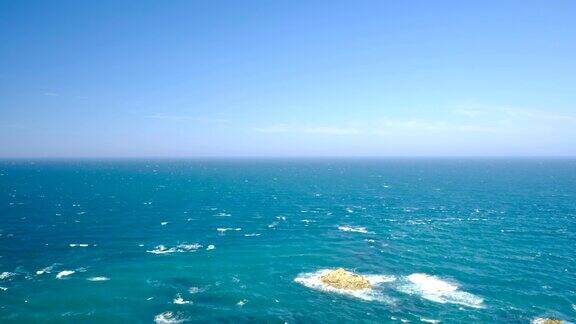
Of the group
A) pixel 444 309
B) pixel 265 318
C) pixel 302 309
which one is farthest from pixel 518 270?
pixel 265 318

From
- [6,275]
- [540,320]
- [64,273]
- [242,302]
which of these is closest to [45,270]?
[64,273]

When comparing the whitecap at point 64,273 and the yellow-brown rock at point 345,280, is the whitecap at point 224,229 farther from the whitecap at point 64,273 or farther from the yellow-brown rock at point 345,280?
the yellow-brown rock at point 345,280

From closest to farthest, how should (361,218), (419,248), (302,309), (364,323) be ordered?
(364,323) < (302,309) < (419,248) < (361,218)

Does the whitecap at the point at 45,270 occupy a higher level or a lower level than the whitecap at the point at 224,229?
lower

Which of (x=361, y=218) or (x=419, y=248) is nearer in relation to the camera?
(x=419, y=248)

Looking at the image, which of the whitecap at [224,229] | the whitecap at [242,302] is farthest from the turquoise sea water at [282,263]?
the whitecap at [224,229]

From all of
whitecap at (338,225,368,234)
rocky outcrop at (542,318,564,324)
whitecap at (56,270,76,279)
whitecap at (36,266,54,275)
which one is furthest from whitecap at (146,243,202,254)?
rocky outcrop at (542,318,564,324)

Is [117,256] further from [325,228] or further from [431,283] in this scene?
[431,283]
